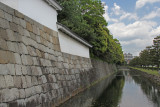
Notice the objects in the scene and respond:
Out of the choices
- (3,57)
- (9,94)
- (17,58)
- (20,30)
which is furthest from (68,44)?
(9,94)

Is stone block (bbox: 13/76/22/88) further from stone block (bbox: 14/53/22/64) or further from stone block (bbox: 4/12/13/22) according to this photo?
stone block (bbox: 4/12/13/22)

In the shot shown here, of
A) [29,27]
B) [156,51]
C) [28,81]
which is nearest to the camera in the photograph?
[28,81]

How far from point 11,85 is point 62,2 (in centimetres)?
1396

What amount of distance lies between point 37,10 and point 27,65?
3.38 metres

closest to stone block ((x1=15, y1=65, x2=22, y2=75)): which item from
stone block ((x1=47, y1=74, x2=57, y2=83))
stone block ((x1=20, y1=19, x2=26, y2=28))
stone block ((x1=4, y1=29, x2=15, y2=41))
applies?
stone block ((x1=4, y1=29, x2=15, y2=41))

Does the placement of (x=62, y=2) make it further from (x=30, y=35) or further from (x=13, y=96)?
(x=13, y=96)

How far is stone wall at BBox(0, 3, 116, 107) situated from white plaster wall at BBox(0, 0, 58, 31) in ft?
1.06

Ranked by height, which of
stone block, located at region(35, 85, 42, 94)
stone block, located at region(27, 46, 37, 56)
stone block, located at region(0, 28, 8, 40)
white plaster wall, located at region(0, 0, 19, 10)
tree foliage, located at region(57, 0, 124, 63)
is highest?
tree foliage, located at region(57, 0, 124, 63)

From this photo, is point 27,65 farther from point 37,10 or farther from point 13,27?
point 37,10

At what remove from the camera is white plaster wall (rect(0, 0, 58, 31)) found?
5852mm

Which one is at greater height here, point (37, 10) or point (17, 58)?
point (37, 10)

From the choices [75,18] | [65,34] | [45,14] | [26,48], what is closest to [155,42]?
[75,18]

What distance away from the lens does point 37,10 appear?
7.38 meters

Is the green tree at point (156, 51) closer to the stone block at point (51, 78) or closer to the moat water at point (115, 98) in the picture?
the moat water at point (115, 98)
